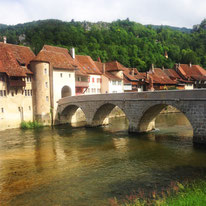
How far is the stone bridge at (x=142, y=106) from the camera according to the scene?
2181cm

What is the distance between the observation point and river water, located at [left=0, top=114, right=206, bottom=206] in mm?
13477

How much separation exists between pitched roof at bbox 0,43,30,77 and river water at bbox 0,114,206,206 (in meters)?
8.85

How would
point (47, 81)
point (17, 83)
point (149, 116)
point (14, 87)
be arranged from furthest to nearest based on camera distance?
point (47, 81) → point (14, 87) → point (17, 83) → point (149, 116)

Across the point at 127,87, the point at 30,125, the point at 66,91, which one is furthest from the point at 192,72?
the point at 30,125

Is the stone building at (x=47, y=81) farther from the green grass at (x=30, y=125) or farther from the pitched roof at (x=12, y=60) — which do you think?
the pitched roof at (x=12, y=60)

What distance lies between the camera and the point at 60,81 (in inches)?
1524

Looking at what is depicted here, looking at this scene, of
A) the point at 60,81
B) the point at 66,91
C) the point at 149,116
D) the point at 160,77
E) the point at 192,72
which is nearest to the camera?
the point at 149,116

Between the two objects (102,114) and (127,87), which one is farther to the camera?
(127,87)

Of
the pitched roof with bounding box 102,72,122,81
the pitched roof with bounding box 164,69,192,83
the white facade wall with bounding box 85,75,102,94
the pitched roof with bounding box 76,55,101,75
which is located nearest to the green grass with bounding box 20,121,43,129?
the white facade wall with bounding box 85,75,102,94

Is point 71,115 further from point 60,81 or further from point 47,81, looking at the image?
point 47,81

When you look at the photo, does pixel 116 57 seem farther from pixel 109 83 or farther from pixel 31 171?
pixel 31 171

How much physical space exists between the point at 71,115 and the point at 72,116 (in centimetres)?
28

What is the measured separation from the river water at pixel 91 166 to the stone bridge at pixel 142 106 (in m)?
1.62

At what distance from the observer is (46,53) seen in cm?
3797
